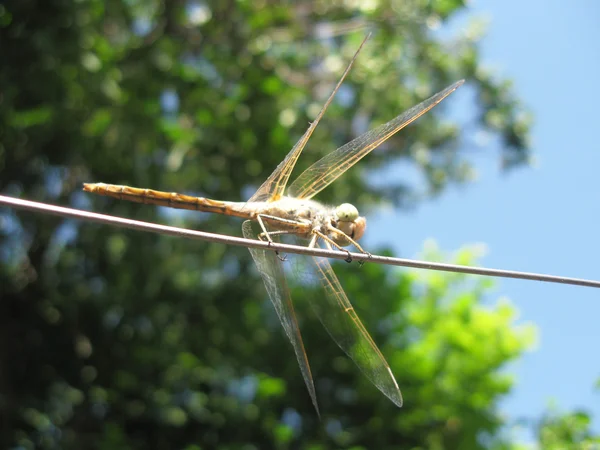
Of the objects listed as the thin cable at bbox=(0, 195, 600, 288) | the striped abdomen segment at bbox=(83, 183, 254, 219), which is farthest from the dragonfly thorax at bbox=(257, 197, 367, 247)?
the thin cable at bbox=(0, 195, 600, 288)

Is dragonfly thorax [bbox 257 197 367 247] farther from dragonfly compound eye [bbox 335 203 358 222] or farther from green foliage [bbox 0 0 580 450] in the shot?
green foliage [bbox 0 0 580 450]

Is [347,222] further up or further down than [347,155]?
further down

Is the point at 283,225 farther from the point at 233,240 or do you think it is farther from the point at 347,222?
the point at 233,240

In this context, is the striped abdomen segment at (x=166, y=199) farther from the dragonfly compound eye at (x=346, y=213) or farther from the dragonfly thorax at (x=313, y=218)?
the dragonfly compound eye at (x=346, y=213)

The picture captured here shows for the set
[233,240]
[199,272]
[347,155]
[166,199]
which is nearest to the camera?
[233,240]

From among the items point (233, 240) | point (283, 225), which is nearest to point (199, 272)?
point (283, 225)

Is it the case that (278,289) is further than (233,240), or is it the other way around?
(278,289)
